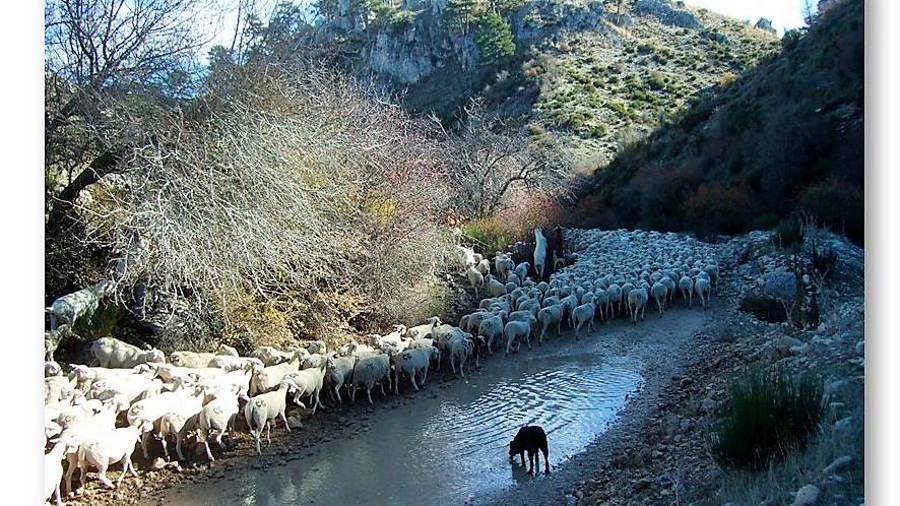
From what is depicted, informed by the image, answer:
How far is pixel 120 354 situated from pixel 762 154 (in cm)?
349

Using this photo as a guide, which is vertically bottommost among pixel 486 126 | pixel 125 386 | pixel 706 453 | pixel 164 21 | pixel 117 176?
pixel 706 453

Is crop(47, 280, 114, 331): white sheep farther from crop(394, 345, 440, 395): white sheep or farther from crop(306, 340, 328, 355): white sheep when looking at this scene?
crop(394, 345, 440, 395): white sheep

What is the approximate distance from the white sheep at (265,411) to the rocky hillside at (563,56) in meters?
1.82

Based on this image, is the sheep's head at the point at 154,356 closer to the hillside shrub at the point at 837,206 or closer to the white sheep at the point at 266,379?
the white sheep at the point at 266,379

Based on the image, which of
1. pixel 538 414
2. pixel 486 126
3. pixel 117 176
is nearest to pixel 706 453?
pixel 538 414

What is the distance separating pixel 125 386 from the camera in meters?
2.99

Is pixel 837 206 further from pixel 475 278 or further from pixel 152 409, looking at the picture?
pixel 152 409

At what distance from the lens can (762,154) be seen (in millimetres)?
3445

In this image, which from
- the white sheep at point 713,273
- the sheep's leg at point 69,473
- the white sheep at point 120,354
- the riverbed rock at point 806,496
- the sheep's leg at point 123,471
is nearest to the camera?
the riverbed rock at point 806,496

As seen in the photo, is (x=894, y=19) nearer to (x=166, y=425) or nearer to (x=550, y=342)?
(x=550, y=342)

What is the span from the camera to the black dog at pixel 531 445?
2.84m

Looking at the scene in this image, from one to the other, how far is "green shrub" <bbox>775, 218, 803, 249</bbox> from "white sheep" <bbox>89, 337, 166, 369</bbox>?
3.26 metres

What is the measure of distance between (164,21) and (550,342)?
2750 mm

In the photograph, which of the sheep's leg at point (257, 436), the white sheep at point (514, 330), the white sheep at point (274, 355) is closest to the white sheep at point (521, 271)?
the white sheep at point (514, 330)
